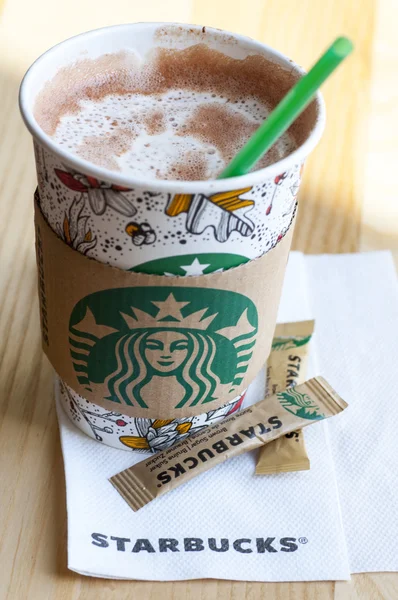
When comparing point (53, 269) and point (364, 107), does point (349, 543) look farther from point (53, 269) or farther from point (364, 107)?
point (364, 107)

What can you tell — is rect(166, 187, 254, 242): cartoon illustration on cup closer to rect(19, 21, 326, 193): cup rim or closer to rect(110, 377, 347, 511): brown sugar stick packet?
rect(19, 21, 326, 193): cup rim

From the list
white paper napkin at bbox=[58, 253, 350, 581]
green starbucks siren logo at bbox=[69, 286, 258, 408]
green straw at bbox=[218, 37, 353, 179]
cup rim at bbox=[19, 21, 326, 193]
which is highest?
green straw at bbox=[218, 37, 353, 179]

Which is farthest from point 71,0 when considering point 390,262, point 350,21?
point 390,262

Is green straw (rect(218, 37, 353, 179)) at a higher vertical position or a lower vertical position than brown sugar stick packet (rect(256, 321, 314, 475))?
higher

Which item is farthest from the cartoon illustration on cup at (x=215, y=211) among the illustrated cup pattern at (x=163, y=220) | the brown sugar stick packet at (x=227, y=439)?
the brown sugar stick packet at (x=227, y=439)

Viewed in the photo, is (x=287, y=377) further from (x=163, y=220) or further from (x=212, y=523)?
(x=163, y=220)

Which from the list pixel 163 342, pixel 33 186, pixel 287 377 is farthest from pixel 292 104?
pixel 33 186

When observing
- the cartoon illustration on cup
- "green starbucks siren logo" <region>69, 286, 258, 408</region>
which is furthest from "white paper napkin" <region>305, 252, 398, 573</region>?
the cartoon illustration on cup

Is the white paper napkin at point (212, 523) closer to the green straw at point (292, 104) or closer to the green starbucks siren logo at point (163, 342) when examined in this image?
the green starbucks siren logo at point (163, 342)
